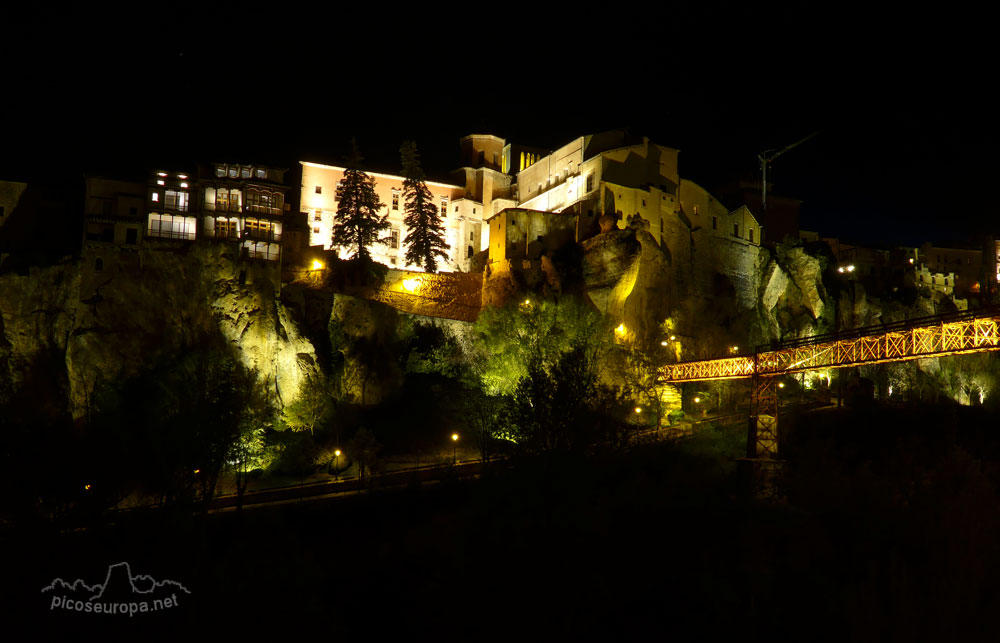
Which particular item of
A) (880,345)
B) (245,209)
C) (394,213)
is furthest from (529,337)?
(394,213)

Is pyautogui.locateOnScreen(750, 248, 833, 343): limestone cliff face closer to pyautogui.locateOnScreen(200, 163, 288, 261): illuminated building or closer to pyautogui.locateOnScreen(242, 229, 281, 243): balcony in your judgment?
pyautogui.locateOnScreen(242, 229, 281, 243): balcony

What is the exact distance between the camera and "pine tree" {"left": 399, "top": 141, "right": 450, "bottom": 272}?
61312 millimetres

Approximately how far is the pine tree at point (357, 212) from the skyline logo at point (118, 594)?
35451mm

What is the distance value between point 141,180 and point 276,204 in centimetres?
869

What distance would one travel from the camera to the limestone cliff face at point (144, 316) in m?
39.5

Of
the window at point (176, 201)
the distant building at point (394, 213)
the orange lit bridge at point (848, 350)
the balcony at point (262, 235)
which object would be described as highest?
the distant building at point (394, 213)

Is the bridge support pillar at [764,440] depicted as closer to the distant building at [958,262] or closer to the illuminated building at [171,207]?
the illuminated building at [171,207]

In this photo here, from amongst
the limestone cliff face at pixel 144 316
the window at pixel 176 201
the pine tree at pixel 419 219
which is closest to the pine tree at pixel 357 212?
the pine tree at pixel 419 219

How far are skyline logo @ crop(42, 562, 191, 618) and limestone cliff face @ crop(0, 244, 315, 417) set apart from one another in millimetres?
17825

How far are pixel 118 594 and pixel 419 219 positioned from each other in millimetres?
43259

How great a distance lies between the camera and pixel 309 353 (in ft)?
139

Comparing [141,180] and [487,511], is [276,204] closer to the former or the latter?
[141,180]

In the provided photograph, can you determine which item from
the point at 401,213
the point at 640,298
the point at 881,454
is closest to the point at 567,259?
the point at 640,298

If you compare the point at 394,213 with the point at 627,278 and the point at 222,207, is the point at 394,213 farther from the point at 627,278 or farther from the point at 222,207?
the point at 627,278
